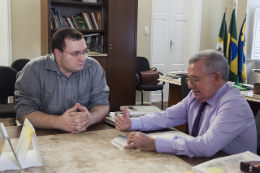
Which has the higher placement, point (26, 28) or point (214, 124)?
point (26, 28)

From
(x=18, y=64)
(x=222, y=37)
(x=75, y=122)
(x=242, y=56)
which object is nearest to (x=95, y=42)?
(x=18, y=64)

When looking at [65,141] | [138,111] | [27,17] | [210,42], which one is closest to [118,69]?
[27,17]

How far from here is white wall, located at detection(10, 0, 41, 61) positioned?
436cm

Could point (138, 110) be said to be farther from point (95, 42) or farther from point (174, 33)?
point (174, 33)

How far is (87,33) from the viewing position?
480 cm

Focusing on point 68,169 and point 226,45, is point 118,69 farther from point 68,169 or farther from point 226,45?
point 68,169

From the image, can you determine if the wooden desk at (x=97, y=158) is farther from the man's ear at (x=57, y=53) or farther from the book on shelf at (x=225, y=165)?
the man's ear at (x=57, y=53)

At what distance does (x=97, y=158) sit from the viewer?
1182 mm

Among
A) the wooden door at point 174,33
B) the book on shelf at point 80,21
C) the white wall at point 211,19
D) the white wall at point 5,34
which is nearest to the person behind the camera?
the white wall at point 5,34

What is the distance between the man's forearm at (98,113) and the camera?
1744mm

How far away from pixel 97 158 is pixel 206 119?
27.0 inches

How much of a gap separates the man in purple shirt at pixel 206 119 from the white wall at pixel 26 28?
11.0 feet

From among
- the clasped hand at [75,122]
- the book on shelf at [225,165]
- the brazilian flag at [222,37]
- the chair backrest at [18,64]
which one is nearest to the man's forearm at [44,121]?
the clasped hand at [75,122]

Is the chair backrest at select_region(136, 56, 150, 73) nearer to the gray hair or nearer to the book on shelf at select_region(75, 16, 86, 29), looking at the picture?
the book on shelf at select_region(75, 16, 86, 29)
